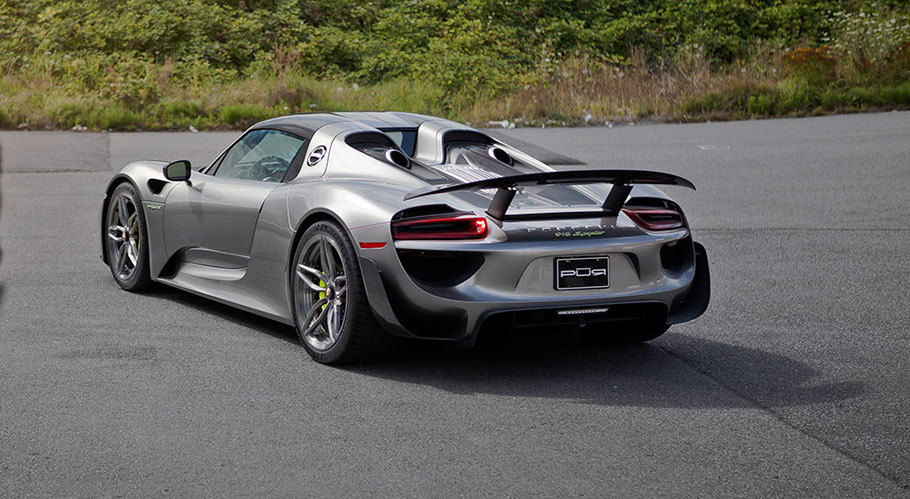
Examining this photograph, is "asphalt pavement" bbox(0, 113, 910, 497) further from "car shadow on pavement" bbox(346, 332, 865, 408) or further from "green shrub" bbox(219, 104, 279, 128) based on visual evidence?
"green shrub" bbox(219, 104, 279, 128)

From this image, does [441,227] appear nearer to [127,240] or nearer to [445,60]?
[127,240]

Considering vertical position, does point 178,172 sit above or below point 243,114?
above

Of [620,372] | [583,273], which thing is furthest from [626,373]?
[583,273]

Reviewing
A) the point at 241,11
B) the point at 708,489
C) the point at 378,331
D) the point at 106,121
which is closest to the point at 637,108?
the point at 106,121

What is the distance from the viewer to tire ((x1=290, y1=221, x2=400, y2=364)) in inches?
210

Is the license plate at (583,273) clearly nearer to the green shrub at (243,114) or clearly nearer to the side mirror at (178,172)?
the side mirror at (178,172)

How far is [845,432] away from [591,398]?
1.09 metres

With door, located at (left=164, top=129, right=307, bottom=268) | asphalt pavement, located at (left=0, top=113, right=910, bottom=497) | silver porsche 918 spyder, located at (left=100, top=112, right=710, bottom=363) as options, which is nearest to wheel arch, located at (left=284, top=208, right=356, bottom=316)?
silver porsche 918 spyder, located at (left=100, top=112, right=710, bottom=363)

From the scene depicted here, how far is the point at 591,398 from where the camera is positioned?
502 cm

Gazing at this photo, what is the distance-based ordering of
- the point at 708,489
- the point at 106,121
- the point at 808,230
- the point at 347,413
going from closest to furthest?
1. the point at 708,489
2. the point at 347,413
3. the point at 808,230
4. the point at 106,121

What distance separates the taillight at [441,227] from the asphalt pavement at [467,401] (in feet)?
2.31

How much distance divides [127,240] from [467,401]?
3427 millimetres

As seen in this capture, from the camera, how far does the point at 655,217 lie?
222 inches

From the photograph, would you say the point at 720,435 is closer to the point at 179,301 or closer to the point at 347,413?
the point at 347,413
